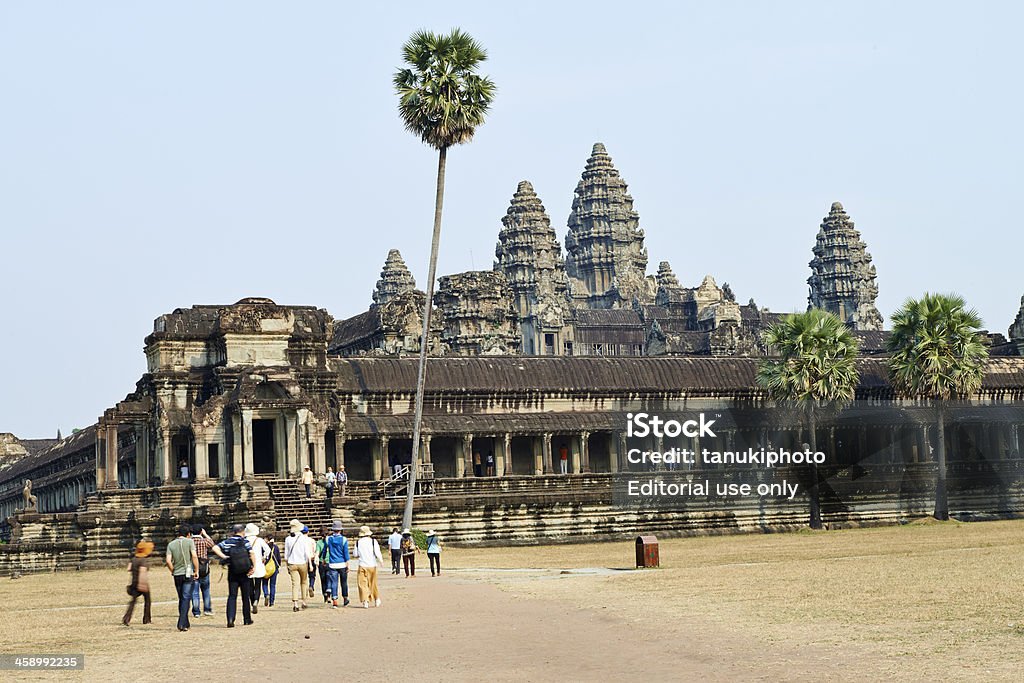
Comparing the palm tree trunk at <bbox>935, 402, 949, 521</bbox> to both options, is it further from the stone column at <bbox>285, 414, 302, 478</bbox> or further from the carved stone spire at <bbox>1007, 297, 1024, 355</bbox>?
the carved stone spire at <bbox>1007, 297, 1024, 355</bbox>

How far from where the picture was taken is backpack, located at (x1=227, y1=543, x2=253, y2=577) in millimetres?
29359

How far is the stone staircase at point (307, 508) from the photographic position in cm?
5916

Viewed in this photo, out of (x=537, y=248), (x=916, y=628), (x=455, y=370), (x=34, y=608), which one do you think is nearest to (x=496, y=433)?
(x=455, y=370)

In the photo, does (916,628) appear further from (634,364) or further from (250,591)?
(634,364)

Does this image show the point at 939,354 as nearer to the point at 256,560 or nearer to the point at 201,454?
the point at 201,454

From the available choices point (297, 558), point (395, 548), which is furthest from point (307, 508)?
point (297, 558)

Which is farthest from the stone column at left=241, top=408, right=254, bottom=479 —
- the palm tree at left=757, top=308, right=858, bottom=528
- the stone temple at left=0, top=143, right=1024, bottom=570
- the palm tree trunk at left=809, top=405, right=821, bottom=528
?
the palm tree trunk at left=809, top=405, right=821, bottom=528

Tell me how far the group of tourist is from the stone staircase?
20.6m

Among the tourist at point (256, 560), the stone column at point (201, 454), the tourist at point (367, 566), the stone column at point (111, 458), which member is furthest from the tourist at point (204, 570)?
the stone column at point (111, 458)

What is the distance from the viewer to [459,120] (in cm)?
6225

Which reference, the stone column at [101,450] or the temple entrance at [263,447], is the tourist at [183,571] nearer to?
the temple entrance at [263,447]

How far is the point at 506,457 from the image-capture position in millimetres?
77750

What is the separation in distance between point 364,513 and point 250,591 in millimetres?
Answer: 29988

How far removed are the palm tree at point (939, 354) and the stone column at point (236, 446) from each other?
29165 mm
